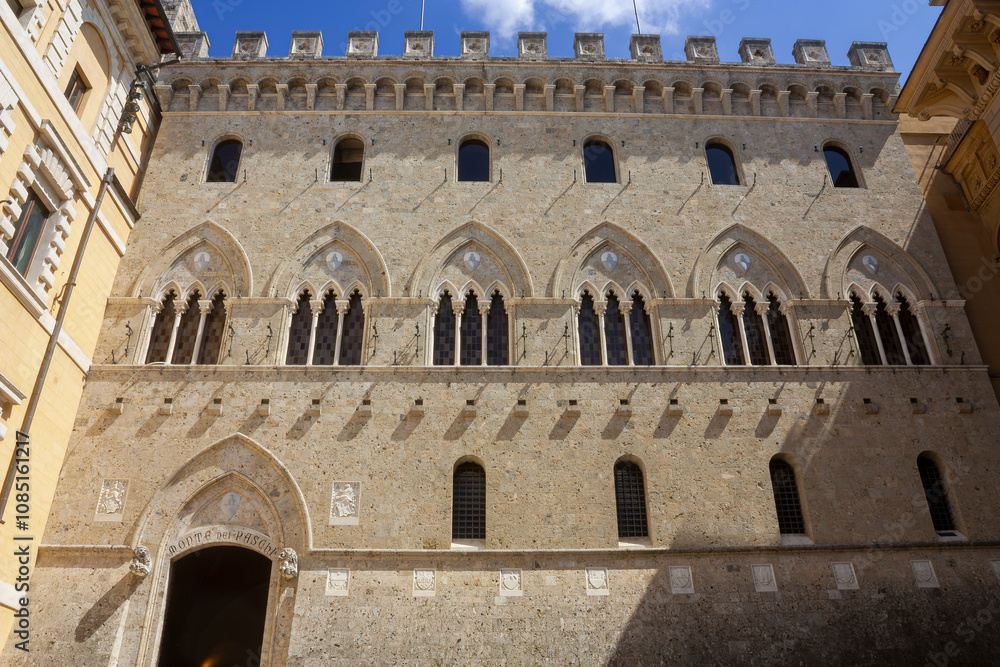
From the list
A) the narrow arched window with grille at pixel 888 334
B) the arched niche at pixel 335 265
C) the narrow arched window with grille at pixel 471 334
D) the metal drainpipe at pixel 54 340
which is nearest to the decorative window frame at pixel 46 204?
the metal drainpipe at pixel 54 340

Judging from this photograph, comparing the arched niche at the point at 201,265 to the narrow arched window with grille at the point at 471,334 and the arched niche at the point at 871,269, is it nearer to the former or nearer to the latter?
the narrow arched window with grille at the point at 471,334

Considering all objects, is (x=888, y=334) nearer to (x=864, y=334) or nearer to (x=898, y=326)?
(x=898, y=326)

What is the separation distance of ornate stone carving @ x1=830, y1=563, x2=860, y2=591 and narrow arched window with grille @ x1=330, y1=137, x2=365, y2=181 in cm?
1273

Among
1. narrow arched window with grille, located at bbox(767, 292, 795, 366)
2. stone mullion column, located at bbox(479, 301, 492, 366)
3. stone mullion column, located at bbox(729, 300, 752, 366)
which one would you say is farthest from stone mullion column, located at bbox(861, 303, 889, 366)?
stone mullion column, located at bbox(479, 301, 492, 366)

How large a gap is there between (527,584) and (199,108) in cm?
1331

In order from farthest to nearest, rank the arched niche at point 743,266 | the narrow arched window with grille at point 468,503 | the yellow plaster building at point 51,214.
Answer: the arched niche at point 743,266, the narrow arched window with grille at point 468,503, the yellow plaster building at point 51,214

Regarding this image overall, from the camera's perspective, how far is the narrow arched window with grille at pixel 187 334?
14.5 metres

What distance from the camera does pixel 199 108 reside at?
17141 millimetres

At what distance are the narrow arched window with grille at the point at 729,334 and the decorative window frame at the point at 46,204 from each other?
1275 cm

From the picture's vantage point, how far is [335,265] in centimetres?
1530

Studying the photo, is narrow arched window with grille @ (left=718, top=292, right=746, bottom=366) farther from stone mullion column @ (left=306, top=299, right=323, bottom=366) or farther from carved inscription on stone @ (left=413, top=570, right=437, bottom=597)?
stone mullion column @ (left=306, top=299, right=323, bottom=366)

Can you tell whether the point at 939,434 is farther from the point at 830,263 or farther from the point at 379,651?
the point at 379,651

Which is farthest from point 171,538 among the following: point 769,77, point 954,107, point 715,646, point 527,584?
point 954,107

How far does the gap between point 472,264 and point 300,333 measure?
153 inches
